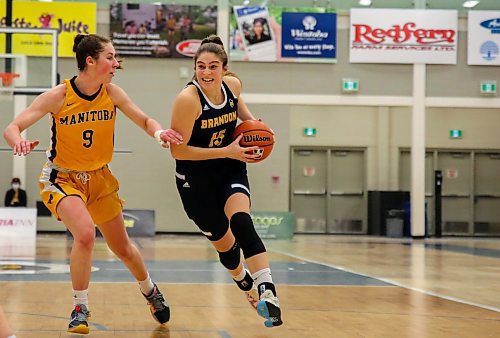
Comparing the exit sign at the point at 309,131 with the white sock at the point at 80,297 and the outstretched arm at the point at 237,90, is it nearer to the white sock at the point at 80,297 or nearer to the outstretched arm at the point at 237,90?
the outstretched arm at the point at 237,90

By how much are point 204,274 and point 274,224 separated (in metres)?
9.84

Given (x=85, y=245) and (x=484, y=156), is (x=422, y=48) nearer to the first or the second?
(x=484, y=156)

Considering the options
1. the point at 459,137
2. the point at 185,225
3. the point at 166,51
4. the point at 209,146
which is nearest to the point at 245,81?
the point at 166,51

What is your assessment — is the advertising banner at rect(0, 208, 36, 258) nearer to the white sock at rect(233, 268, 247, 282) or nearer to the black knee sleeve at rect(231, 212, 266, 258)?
the white sock at rect(233, 268, 247, 282)

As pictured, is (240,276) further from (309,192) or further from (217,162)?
(309,192)

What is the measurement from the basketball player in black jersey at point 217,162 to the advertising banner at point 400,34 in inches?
600

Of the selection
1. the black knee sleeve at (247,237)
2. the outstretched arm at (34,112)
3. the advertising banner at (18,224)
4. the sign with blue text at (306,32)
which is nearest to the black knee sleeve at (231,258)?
the black knee sleeve at (247,237)

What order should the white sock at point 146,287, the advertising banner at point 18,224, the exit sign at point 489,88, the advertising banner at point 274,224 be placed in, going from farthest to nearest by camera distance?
the exit sign at point 489,88 < the advertising banner at point 274,224 < the advertising banner at point 18,224 < the white sock at point 146,287

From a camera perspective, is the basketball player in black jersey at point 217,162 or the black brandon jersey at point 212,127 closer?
the basketball player in black jersey at point 217,162

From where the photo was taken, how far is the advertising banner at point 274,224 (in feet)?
61.7

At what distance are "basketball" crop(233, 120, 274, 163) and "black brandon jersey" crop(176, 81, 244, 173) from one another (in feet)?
0.27

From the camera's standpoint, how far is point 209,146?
517cm

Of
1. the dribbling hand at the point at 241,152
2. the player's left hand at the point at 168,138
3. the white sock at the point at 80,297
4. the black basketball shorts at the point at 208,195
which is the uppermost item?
the player's left hand at the point at 168,138

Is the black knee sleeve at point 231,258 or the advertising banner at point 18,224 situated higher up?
the black knee sleeve at point 231,258
